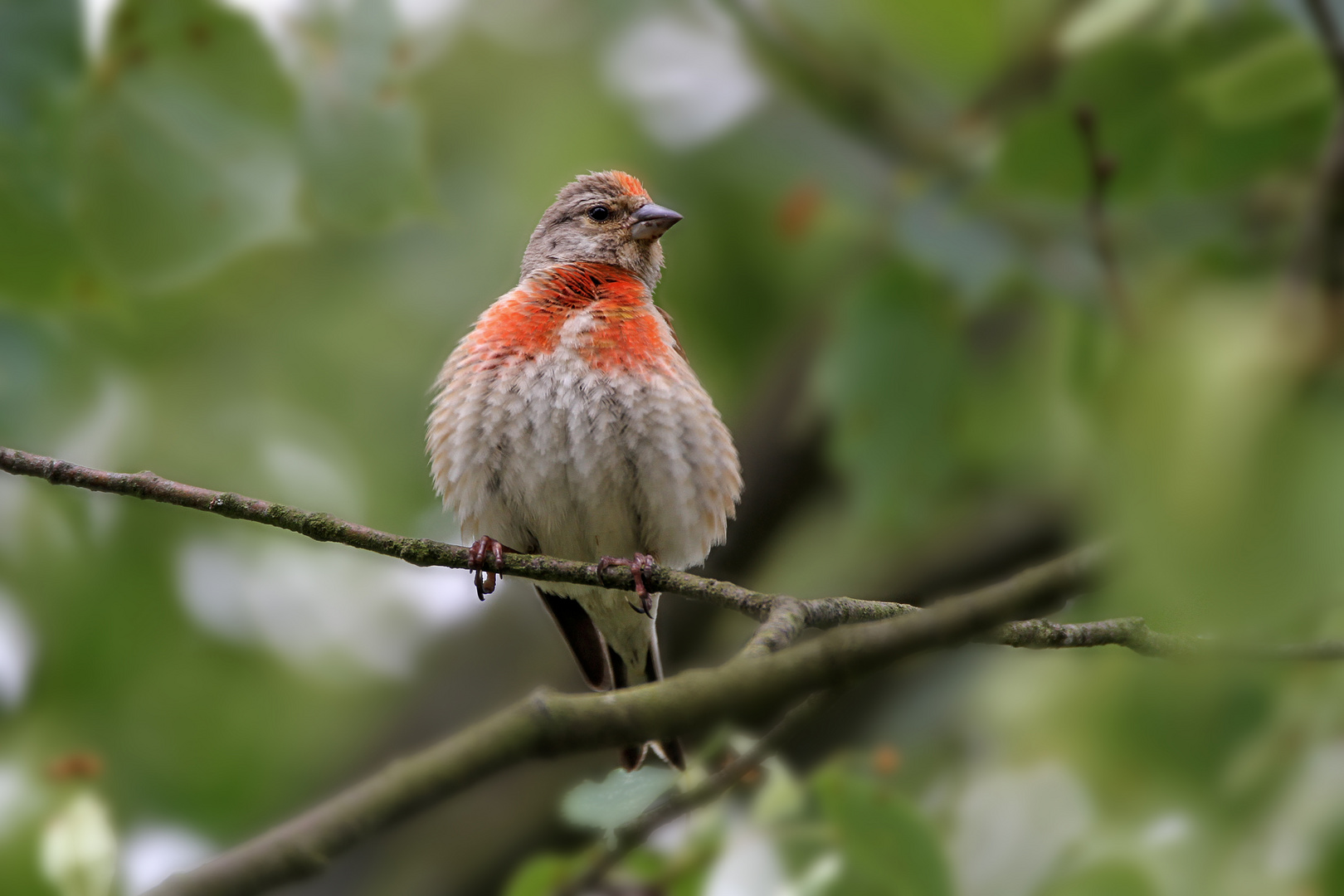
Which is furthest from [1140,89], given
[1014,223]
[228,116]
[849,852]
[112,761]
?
[112,761]

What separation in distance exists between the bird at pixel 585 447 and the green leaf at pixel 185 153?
1204mm

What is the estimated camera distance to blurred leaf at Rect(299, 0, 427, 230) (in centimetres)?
526

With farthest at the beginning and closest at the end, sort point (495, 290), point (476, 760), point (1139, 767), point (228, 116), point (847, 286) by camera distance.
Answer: point (495, 290) → point (847, 286) → point (228, 116) → point (1139, 767) → point (476, 760)

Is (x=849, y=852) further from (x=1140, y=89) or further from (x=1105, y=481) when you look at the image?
(x=1140, y=89)

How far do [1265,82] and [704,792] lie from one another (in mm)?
3780

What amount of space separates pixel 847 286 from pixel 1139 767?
4.32 m

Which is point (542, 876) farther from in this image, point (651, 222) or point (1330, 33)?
point (1330, 33)

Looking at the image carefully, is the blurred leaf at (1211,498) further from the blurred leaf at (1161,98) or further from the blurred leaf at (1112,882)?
the blurred leaf at (1161,98)

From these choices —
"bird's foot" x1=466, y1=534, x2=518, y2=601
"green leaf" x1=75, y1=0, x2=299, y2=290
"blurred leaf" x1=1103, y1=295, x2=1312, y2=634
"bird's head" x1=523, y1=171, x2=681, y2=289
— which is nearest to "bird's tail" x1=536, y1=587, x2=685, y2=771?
"bird's foot" x1=466, y1=534, x2=518, y2=601

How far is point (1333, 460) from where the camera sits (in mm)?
1462

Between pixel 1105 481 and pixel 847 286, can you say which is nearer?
pixel 1105 481

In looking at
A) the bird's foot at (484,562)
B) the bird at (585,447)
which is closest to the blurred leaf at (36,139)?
the bird at (585,447)

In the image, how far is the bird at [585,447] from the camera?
19.0 feet

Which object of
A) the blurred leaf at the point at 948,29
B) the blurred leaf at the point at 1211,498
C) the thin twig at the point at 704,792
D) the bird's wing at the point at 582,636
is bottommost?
the blurred leaf at the point at 1211,498
